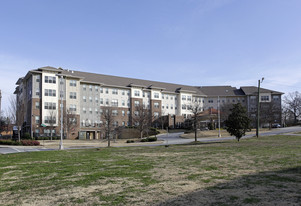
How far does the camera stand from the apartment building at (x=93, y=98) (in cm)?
5750

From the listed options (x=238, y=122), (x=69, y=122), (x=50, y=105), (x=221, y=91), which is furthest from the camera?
(x=221, y=91)

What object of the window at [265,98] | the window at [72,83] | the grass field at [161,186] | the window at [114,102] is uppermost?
the window at [72,83]

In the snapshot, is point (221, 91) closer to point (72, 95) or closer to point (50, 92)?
point (72, 95)

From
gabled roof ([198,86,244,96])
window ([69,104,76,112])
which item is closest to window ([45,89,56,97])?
window ([69,104,76,112])

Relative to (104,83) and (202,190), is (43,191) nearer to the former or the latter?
(202,190)

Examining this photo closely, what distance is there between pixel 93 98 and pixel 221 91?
150 ft

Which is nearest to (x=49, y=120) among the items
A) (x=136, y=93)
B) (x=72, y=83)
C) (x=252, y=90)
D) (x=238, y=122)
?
(x=72, y=83)

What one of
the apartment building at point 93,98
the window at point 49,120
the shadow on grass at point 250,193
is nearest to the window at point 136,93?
the apartment building at point 93,98

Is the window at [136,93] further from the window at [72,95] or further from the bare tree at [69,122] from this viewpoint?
the bare tree at [69,122]

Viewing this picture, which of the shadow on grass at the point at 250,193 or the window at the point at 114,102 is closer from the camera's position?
the shadow on grass at the point at 250,193

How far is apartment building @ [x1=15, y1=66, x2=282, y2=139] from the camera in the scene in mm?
57500

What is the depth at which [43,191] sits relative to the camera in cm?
853

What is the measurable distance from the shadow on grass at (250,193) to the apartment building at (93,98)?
36784 mm

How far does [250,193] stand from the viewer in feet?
24.2
